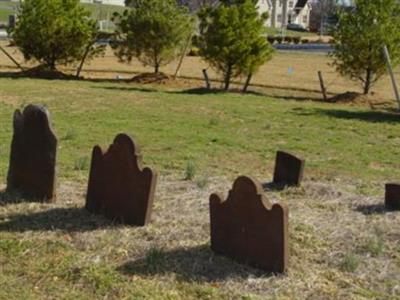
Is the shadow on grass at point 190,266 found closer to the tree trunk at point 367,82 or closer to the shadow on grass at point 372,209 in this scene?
the shadow on grass at point 372,209

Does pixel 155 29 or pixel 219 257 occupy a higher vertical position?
pixel 155 29

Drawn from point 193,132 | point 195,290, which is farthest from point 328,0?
point 195,290

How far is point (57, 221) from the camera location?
19.2 ft

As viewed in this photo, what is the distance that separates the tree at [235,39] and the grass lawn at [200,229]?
318 inches

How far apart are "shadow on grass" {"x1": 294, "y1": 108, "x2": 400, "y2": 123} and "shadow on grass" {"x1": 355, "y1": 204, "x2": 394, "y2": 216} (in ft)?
25.8

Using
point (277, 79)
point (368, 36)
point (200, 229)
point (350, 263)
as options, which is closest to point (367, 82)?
point (368, 36)

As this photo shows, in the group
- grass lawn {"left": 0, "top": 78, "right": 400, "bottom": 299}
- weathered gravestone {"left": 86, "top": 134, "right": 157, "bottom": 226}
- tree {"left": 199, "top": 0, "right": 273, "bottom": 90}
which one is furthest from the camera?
tree {"left": 199, "top": 0, "right": 273, "bottom": 90}

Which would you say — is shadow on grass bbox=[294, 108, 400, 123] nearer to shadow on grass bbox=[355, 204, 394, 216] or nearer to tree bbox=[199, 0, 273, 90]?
tree bbox=[199, 0, 273, 90]

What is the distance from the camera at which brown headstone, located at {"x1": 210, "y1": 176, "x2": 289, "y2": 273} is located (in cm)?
477

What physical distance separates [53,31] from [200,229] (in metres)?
18.2

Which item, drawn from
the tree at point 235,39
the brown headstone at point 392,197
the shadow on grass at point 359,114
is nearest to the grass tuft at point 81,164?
the brown headstone at point 392,197

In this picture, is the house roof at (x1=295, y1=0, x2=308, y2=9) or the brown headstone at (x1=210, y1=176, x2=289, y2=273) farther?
the house roof at (x1=295, y1=0, x2=308, y2=9)

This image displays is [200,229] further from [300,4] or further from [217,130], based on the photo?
[300,4]

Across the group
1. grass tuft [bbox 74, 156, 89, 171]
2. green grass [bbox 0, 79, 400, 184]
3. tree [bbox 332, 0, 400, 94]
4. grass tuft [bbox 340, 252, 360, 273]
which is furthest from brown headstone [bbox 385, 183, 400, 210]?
tree [bbox 332, 0, 400, 94]
